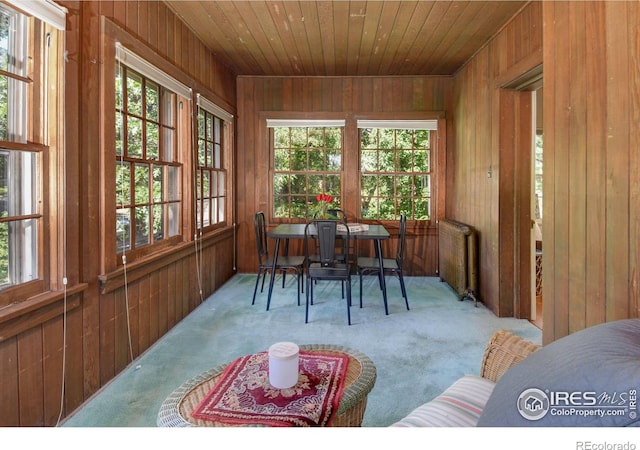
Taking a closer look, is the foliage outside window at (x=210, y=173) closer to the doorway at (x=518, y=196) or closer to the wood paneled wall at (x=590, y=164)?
the doorway at (x=518, y=196)

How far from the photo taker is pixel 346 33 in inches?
147

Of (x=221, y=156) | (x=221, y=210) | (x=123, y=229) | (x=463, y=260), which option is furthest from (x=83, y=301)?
(x=463, y=260)

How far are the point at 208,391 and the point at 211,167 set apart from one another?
329 centimetres

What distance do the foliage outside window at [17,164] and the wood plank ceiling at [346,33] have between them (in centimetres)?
158

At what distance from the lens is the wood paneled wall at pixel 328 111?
16.7 feet

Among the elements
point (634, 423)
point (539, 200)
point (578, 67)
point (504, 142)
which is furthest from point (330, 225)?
point (539, 200)

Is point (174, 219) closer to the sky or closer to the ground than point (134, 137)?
closer to the ground

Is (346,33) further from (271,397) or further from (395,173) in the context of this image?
(271,397)

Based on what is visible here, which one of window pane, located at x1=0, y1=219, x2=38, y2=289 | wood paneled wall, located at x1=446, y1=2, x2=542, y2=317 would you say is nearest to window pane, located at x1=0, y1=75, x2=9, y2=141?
window pane, located at x1=0, y1=219, x2=38, y2=289

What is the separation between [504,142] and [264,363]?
3.07 m

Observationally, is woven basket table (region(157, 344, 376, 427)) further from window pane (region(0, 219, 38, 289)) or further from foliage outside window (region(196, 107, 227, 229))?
foliage outside window (region(196, 107, 227, 229))

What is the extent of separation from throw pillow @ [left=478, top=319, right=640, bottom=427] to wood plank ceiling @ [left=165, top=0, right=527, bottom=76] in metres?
3.01

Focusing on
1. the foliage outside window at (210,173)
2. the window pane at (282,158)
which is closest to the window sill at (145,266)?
the foliage outside window at (210,173)
